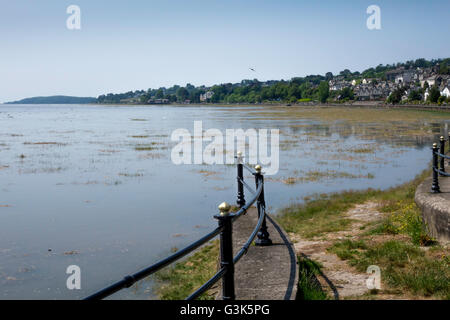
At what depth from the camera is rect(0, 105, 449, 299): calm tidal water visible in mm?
10742

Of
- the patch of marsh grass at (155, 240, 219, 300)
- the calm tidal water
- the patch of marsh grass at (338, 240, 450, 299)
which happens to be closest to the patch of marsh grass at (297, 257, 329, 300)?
the patch of marsh grass at (338, 240, 450, 299)

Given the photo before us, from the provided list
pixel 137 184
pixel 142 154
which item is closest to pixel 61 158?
pixel 142 154

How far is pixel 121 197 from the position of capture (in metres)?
18.1

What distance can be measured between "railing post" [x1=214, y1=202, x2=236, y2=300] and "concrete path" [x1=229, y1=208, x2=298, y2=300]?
1.21 meters

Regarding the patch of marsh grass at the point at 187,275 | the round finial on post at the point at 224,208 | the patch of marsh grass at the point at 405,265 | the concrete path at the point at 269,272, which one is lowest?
the patch of marsh grass at the point at 187,275

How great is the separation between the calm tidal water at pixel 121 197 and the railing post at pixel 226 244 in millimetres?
5148

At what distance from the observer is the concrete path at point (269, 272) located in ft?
17.7

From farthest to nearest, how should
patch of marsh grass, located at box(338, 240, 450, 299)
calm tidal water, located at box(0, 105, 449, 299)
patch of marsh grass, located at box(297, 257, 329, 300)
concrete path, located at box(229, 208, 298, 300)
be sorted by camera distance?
calm tidal water, located at box(0, 105, 449, 299) < patch of marsh grass, located at box(338, 240, 450, 299) < patch of marsh grass, located at box(297, 257, 329, 300) < concrete path, located at box(229, 208, 298, 300)

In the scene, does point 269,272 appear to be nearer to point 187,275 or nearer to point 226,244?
Result: point 226,244

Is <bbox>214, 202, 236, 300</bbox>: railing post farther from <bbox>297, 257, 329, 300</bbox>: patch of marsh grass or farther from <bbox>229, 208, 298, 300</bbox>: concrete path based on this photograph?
<bbox>297, 257, 329, 300</bbox>: patch of marsh grass

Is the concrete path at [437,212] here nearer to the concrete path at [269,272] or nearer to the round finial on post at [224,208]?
the concrete path at [269,272]

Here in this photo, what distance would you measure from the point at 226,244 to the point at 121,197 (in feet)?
48.6

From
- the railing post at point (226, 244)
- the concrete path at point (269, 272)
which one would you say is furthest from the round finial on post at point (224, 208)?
the concrete path at point (269, 272)
